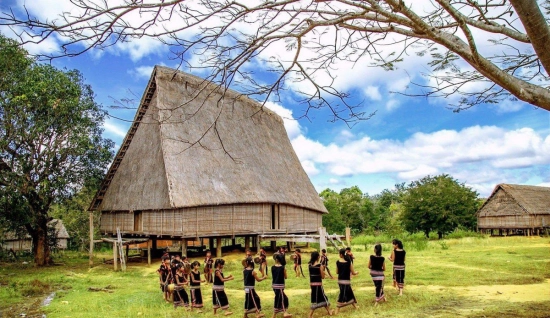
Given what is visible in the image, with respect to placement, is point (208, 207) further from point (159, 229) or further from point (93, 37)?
point (93, 37)

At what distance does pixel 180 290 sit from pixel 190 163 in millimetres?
10878

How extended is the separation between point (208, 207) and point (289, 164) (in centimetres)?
973

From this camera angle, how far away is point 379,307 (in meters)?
8.63

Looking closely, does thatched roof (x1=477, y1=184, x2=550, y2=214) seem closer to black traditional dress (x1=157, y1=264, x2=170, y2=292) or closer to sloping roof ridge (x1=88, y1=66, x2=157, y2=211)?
sloping roof ridge (x1=88, y1=66, x2=157, y2=211)

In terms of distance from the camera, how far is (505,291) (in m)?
10.2

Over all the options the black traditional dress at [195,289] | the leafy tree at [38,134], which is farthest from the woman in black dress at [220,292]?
the leafy tree at [38,134]

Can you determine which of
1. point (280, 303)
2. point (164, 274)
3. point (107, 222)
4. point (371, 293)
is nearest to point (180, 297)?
point (164, 274)

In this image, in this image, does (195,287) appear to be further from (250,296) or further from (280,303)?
(280,303)

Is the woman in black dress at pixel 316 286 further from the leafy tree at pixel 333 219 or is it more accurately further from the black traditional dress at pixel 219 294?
the leafy tree at pixel 333 219

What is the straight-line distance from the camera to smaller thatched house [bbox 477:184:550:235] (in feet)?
112

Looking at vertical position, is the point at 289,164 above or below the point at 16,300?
above

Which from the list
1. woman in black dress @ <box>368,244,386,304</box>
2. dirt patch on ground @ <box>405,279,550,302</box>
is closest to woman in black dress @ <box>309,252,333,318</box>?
woman in black dress @ <box>368,244,386,304</box>

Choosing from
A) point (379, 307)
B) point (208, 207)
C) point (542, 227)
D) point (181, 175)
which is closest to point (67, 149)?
point (181, 175)

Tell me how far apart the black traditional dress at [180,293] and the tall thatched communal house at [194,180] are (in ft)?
26.9
